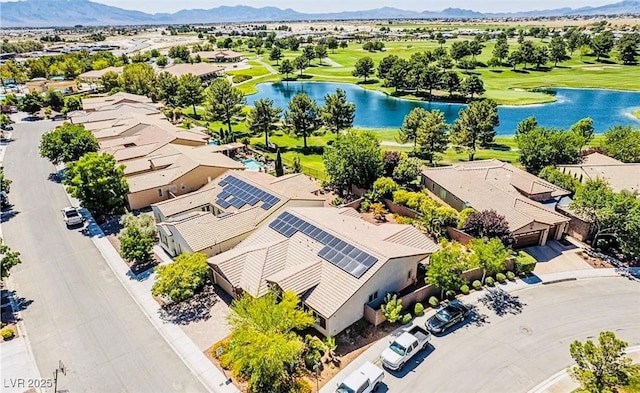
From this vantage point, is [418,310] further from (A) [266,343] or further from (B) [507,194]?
(B) [507,194]

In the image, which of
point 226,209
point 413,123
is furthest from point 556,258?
point 413,123

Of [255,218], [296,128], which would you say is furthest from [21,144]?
[255,218]

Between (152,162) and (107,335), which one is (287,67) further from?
(107,335)

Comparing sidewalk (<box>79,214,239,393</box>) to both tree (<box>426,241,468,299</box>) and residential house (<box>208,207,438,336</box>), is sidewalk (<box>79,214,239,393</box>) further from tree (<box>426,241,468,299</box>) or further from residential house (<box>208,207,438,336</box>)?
tree (<box>426,241,468,299</box>)

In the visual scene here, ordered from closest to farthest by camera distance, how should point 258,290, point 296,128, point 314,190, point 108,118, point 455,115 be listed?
point 258,290 → point 314,190 → point 296,128 → point 108,118 → point 455,115

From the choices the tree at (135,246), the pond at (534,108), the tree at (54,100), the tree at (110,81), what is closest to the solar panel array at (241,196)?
the tree at (135,246)
